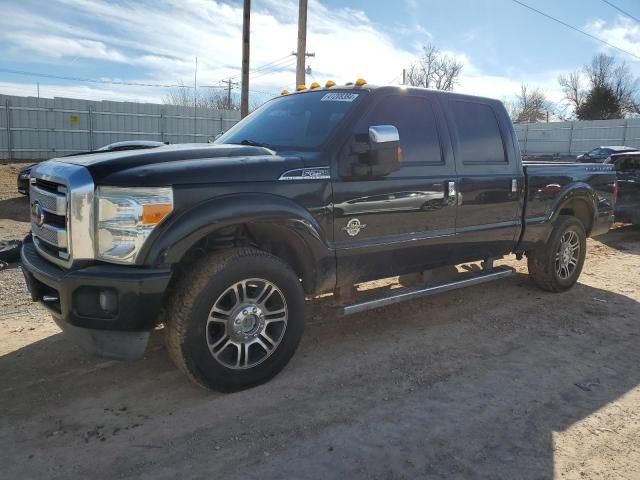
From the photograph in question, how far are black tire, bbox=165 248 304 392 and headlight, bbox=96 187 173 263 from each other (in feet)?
1.41

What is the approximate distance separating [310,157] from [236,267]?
96cm

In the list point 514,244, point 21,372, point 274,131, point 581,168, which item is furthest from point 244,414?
point 581,168

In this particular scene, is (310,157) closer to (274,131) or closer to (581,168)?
(274,131)

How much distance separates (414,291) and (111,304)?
8.15ft

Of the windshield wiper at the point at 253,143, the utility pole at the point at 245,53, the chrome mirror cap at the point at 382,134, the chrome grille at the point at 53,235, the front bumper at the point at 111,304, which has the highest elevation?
the utility pole at the point at 245,53

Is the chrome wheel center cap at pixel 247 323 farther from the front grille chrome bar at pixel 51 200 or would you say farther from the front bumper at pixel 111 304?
the front grille chrome bar at pixel 51 200

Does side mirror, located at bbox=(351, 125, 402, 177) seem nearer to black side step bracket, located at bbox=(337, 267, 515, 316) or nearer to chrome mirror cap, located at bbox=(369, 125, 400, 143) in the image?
chrome mirror cap, located at bbox=(369, 125, 400, 143)

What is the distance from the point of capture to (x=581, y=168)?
612 centimetres

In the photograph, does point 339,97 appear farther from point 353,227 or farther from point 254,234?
point 254,234

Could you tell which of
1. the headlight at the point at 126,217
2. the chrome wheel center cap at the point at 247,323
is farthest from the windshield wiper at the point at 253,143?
the chrome wheel center cap at the point at 247,323

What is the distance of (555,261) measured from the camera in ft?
19.4

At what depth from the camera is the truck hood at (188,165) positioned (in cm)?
301

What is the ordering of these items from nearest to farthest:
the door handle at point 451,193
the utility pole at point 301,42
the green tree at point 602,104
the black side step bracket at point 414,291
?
the black side step bracket at point 414,291 → the door handle at point 451,193 → the utility pole at point 301,42 → the green tree at point 602,104

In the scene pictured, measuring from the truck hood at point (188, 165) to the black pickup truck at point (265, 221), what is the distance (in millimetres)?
11
